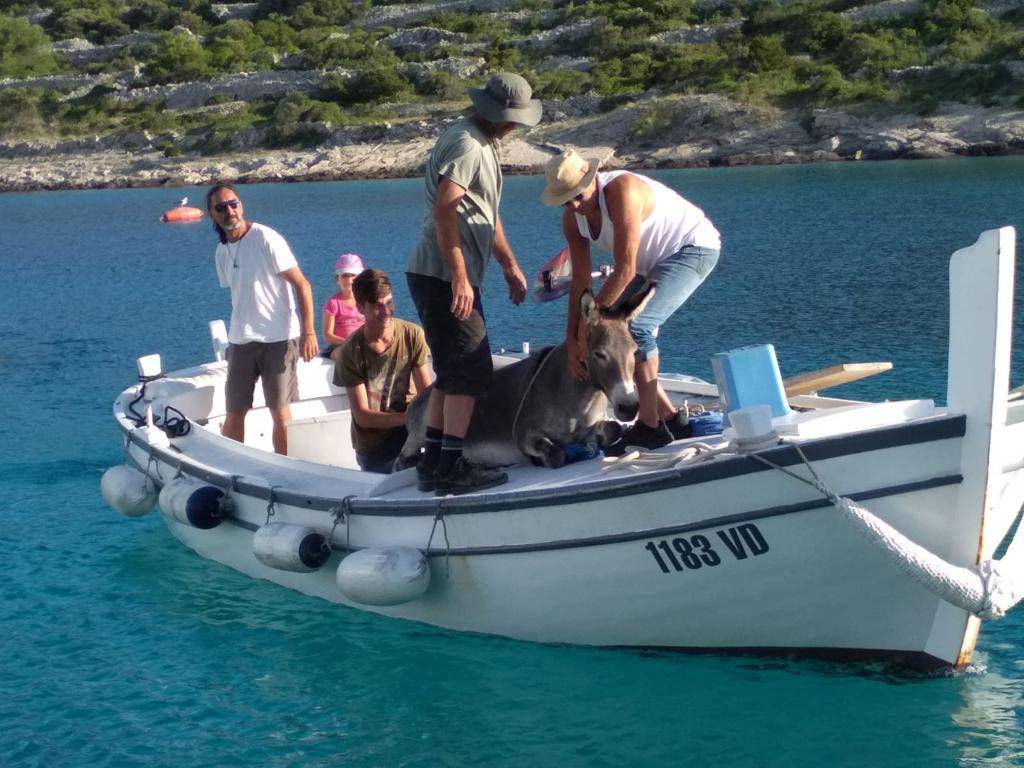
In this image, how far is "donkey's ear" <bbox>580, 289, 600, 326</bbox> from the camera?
260 inches

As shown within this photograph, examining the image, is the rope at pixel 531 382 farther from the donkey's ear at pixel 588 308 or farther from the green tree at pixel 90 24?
the green tree at pixel 90 24

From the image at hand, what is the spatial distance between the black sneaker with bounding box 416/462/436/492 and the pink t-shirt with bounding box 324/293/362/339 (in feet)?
11.5

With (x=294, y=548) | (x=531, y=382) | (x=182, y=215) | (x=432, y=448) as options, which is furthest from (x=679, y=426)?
(x=182, y=215)

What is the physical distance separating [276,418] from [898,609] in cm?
475

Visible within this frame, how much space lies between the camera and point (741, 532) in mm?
6461

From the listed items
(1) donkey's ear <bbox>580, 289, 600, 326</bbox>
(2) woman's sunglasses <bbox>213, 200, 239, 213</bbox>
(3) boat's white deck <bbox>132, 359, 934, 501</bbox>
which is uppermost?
(2) woman's sunglasses <bbox>213, 200, 239, 213</bbox>

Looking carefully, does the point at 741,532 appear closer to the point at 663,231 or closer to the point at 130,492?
the point at 663,231

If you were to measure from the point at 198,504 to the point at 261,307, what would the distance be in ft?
4.88

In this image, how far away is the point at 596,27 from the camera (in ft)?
254

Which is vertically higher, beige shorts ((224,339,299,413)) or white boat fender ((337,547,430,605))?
beige shorts ((224,339,299,413))

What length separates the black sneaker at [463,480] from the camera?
24.1ft

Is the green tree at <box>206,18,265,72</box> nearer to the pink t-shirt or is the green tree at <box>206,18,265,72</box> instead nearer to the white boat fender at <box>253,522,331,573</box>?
the pink t-shirt

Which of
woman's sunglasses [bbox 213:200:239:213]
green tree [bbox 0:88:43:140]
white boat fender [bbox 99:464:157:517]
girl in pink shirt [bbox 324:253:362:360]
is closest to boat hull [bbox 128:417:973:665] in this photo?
white boat fender [bbox 99:464:157:517]

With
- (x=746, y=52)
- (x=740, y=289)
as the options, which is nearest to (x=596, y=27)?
(x=746, y=52)
